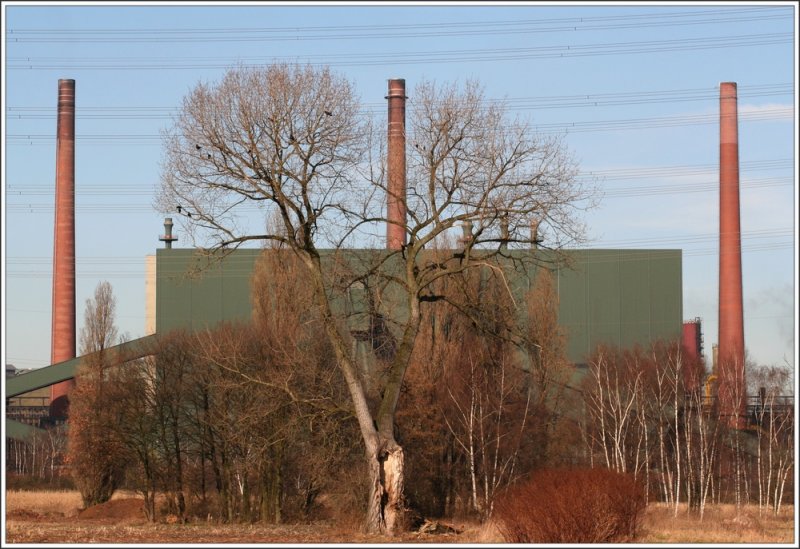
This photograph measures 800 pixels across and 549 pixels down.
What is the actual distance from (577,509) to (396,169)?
9609 millimetres

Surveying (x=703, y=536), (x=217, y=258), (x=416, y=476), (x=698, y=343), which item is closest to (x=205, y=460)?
(x=416, y=476)

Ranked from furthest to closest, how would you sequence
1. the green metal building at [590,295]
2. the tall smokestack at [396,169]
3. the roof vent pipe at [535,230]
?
the green metal building at [590,295] < the tall smokestack at [396,169] < the roof vent pipe at [535,230]

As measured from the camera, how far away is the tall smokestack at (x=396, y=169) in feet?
74.0

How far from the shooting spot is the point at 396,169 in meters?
23.2

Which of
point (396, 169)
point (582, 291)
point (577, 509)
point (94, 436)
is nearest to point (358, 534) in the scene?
point (577, 509)

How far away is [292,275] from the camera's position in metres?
34.4

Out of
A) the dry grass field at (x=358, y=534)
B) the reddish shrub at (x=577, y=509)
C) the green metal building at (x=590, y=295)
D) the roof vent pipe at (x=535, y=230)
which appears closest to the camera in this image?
the reddish shrub at (x=577, y=509)

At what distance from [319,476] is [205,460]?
9252mm

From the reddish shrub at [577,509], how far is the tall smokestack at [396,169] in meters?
6.43

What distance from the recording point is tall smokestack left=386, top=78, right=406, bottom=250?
22562 millimetres

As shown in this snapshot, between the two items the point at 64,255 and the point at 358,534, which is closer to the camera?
the point at 358,534

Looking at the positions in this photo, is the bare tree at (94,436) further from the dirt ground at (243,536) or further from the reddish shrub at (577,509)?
the reddish shrub at (577,509)

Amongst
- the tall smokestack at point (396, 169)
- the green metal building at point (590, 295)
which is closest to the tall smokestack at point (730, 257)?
the green metal building at point (590, 295)

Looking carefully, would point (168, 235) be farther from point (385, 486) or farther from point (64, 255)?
point (385, 486)
